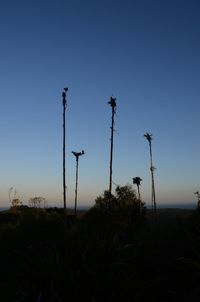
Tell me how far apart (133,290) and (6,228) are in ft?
113

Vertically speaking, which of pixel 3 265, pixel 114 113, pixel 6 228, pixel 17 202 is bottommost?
pixel 3 265

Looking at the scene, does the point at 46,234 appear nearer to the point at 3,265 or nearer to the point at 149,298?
the point at 3,265

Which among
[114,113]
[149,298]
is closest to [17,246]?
[114,113]

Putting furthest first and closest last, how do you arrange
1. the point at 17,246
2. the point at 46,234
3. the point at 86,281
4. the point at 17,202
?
the point at 17,202 → the point at 46,234 → the point at 17,246 → the point at 86,281

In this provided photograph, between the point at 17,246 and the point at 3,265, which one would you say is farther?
the point at 17,246

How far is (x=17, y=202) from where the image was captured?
8231cm

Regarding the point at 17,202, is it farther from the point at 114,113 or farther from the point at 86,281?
the point at 86,281

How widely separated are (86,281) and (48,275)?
1127 mm

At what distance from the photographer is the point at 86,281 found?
12.0 m

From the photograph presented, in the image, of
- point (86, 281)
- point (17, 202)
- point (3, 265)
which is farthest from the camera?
point (17, 202)

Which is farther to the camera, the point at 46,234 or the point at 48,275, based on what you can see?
the point at 46,234

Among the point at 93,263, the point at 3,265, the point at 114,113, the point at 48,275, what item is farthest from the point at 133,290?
the point at 114,113

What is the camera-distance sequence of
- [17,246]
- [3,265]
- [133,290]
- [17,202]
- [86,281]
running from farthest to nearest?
1. [17,202]
2. [17,246]
3. [3,265]
4. [133,290]
5. [86,281]

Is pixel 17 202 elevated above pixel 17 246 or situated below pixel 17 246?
above
